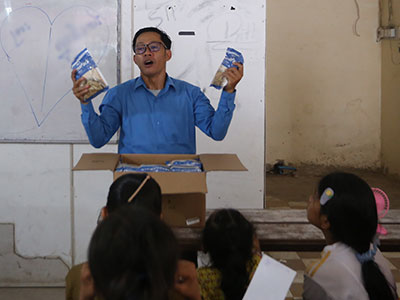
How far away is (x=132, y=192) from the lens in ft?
4.18

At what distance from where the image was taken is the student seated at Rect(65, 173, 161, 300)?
1.27m

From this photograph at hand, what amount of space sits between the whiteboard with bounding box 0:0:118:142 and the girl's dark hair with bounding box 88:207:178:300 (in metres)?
1.96

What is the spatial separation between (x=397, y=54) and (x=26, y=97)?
4.88 metres

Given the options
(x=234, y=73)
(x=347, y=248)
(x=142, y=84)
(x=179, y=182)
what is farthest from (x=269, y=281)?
(x=142, y=84)

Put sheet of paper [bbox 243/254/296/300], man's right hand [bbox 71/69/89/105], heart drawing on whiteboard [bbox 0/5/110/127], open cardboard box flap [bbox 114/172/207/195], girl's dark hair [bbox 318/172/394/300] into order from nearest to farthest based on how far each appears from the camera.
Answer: sheet of paper [bbox 243/254/296/300] → girl's dark hair [bbox 318/172/394/300] → open cardboard box flap [bbox 114/172/207/195] → man's right hand [bbox 71/69/89/105] → heart drawing on whiteboard [bbox 0/5/110/127]

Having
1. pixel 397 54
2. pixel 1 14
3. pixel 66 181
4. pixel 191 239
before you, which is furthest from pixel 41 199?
pixel 397 54

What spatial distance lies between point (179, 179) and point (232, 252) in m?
0.37

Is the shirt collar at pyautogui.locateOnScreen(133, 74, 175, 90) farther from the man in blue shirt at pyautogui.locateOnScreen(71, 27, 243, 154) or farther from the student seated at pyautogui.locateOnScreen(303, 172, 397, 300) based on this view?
the student seated at pyautogui.locateOnScreen(303, 172, 397, 300)

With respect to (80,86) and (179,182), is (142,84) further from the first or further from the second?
(179,182)

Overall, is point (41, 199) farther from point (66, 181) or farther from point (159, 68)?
point (159, 68)

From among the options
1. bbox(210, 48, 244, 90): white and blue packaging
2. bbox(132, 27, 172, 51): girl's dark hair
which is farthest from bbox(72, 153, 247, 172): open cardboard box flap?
bbox(132, 27, 172, 51): girl's dark hair

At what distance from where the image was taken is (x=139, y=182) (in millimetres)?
1290

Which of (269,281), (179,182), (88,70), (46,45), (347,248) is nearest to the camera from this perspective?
(269,281)

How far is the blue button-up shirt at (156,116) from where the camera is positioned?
2.10 metres
